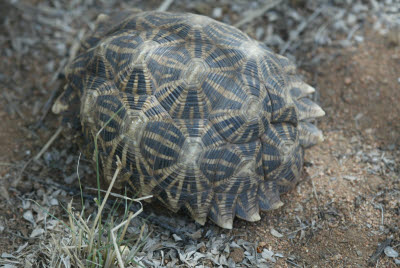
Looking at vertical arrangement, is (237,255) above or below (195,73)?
below

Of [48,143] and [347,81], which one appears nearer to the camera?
[48,143]

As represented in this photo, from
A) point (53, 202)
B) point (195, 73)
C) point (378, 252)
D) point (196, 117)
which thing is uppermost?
point (195, 73)

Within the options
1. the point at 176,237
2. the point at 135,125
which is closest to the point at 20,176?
the point at 135,125

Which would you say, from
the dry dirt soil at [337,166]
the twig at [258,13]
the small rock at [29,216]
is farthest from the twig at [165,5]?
the small rock at [29,216]

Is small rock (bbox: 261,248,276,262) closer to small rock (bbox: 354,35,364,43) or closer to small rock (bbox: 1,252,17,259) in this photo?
small rock (bbox: 1,252,17,259)

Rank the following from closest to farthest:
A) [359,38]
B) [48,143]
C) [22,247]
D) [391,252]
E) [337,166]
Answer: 1. [391,252]
2. [22,247]
3. [337,166]
4. [48,143]
5. [359,38]

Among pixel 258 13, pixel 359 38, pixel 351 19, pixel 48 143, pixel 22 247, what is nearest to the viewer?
pixel 22 247

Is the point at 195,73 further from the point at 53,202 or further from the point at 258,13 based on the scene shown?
A: the point at 258,13
